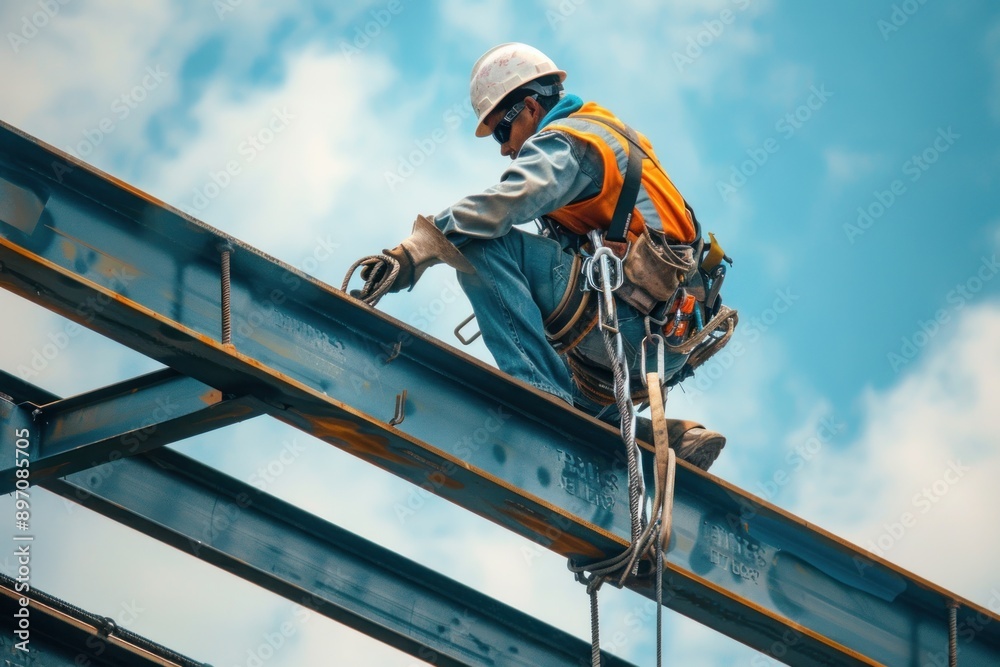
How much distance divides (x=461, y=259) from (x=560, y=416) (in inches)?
30.8

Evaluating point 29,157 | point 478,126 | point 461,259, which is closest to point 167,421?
point 29,157

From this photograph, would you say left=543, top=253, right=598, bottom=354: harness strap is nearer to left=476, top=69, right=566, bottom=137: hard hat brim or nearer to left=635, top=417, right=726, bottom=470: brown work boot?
left=635, top=417, right=726, bottom=470: brown work boot

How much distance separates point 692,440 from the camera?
20.1 feet

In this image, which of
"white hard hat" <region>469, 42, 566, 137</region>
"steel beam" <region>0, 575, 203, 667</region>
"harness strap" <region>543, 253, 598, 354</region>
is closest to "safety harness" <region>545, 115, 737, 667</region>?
"harness strap" <region>543, 253, 598, 354</region>

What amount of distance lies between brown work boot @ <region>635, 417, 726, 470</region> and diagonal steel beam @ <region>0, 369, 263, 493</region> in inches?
79.7

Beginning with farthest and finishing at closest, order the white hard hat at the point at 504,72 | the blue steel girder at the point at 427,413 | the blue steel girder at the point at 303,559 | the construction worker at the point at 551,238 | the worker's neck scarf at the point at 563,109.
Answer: the white hard hat at the point at 504,72 < the worker's neck scarf at the point at 563,109 < the construction worker at the point at 551,238 < the blue steel girder at the point at 303,559 < the blue steel girder at the point at 427,413

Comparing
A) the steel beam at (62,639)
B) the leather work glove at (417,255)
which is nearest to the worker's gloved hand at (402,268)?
the leather work glove at (417,255)

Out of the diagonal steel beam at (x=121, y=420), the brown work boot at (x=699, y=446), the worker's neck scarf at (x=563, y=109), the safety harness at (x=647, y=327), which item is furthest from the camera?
the worker's neck scarf at (x=563, y=109)

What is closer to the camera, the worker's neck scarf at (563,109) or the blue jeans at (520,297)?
the blue jeans at (520,297)

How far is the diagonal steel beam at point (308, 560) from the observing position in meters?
5.52

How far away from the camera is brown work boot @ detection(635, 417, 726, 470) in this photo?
6.12 meters

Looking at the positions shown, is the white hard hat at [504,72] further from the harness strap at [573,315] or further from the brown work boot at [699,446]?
the brown work boot at [699,446]

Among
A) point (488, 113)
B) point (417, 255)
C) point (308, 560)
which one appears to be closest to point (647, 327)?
point (417, 255)

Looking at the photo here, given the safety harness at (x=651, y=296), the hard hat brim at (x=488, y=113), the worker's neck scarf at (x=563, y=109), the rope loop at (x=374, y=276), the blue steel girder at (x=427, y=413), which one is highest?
the hard hat brim at (x=488, y=113)
